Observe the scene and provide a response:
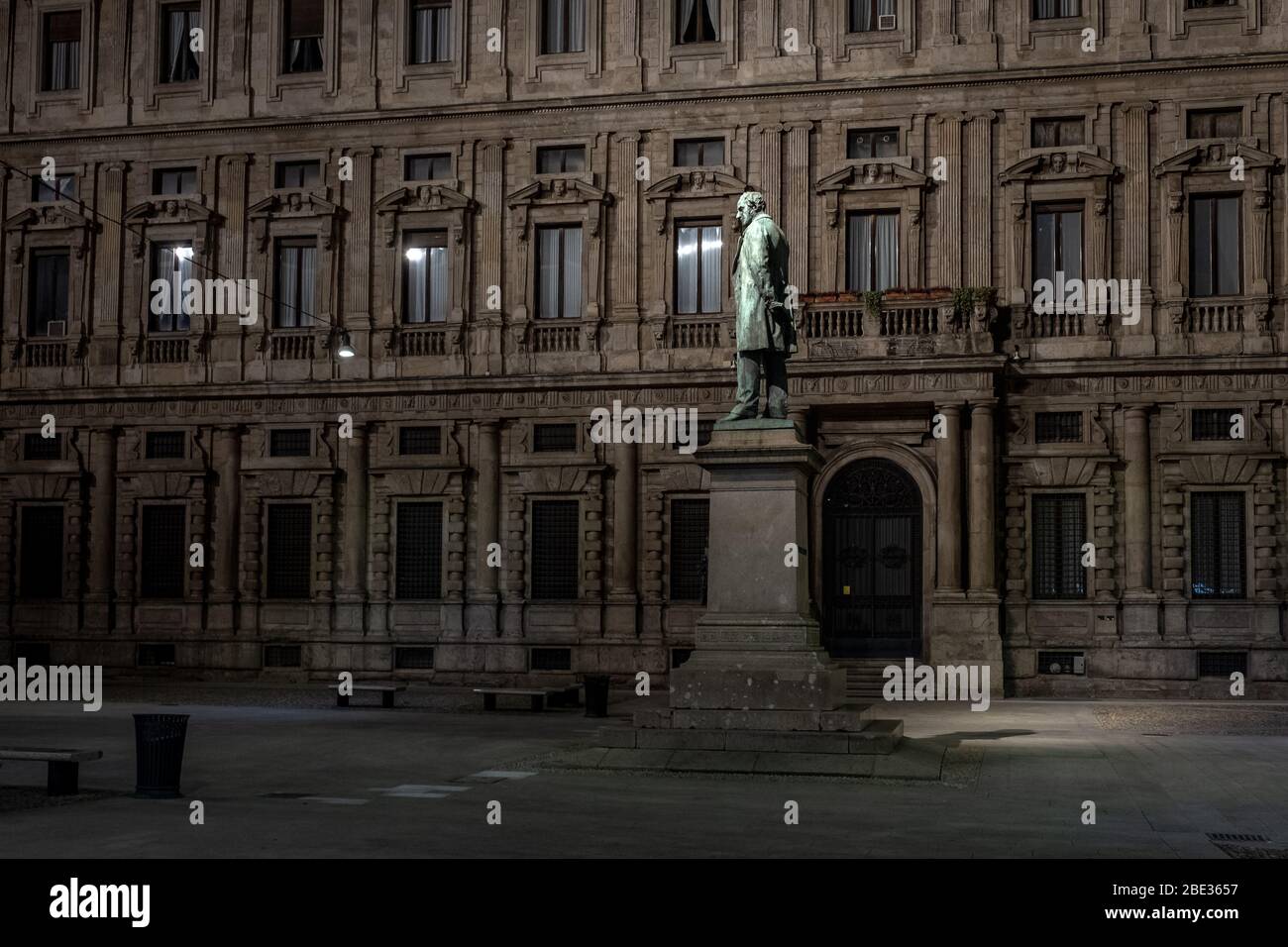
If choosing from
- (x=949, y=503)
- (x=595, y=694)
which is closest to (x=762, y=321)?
(x=595, y=694)

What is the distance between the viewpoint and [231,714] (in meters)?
26.6

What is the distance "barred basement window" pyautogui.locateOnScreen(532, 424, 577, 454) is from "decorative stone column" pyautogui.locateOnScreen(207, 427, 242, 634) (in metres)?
7.33

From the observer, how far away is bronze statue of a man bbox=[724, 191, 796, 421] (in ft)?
62.3

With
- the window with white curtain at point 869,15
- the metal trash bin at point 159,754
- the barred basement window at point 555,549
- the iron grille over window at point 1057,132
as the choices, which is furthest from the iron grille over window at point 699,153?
the metal trash bin at point 159,754

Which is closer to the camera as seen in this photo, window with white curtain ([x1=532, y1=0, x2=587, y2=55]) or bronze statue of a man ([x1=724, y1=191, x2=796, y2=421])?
bronze statue of a man ([x1=724, y1=191, x2=796, y2=421])

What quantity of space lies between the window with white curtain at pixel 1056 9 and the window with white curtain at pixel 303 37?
1697cm

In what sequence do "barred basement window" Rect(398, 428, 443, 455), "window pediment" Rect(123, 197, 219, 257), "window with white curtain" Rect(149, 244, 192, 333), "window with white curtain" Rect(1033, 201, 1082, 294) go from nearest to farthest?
"window with white curtain" Rect(1033, 201, 1082, 294) → "barred basement window" Rect(398, 428, 443, 455) → "window pediment" Rect(123, 197, 219, 257) → "window with white curtain" Rect(149, 244, 192, 333)

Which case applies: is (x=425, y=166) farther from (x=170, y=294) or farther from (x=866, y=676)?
(x=866, y=676)

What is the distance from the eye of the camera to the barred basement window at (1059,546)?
32.7m

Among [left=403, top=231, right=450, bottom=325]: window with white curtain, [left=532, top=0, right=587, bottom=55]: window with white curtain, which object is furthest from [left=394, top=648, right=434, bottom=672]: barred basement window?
[left=532, top=0, right=587, bottom=55]: window with white curtain

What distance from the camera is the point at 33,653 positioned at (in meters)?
37.2

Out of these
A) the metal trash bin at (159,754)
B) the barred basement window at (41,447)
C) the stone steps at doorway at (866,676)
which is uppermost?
the barred basement window at (41,447)

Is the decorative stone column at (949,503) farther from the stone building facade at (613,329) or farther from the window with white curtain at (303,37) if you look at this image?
the window with white curtain at (303,37)

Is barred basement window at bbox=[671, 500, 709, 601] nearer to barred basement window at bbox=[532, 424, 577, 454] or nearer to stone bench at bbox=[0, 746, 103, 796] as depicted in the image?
barred basement window at bbox=[532, 424, 577, 454]
